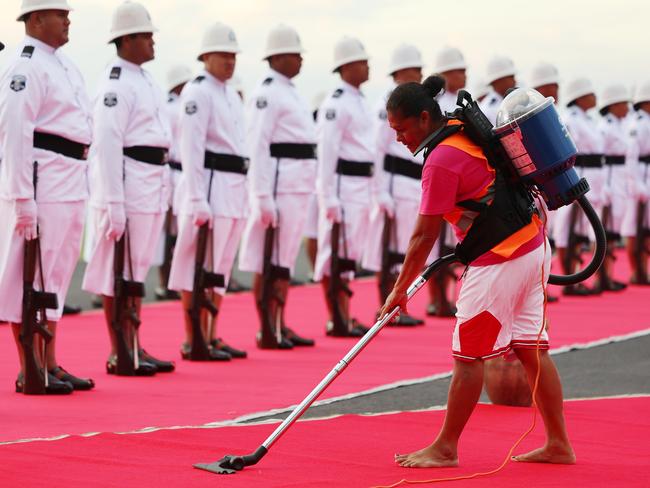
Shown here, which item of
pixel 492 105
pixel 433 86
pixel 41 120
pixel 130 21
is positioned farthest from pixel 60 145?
pixel 492 105

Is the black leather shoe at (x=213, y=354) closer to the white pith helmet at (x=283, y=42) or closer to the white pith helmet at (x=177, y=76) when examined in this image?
the white pith helmet at (x=283, y=42)

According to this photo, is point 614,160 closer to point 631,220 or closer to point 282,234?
point 631,220

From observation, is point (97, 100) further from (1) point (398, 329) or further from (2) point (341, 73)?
(1) point (398, 329)

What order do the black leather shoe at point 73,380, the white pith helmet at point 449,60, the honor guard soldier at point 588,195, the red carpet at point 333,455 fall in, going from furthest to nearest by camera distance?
1. the honor guard soldier at point 588,195
2. the white pith helmet at point 449,60
3. the black leather shoe at point 73,380
4. the red carpet at point 333,455

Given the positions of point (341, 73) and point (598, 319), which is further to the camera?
point (598, 319)

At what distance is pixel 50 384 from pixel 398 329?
4.39 metres

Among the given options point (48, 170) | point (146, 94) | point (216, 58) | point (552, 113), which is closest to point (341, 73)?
point (216, 58)

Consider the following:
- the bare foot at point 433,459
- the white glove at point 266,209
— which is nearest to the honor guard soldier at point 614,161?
the white glove at point 266,209

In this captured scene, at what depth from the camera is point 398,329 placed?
11539mm

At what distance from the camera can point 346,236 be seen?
35.9 ft

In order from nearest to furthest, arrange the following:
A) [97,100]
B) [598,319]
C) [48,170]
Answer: [48,170] < [97,100] < [598,319]

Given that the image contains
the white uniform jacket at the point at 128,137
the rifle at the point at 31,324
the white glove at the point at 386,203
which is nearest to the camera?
the rifle at the point at 31,324

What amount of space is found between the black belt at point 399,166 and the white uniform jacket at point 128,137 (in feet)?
10.7

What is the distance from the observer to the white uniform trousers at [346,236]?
1093cm
